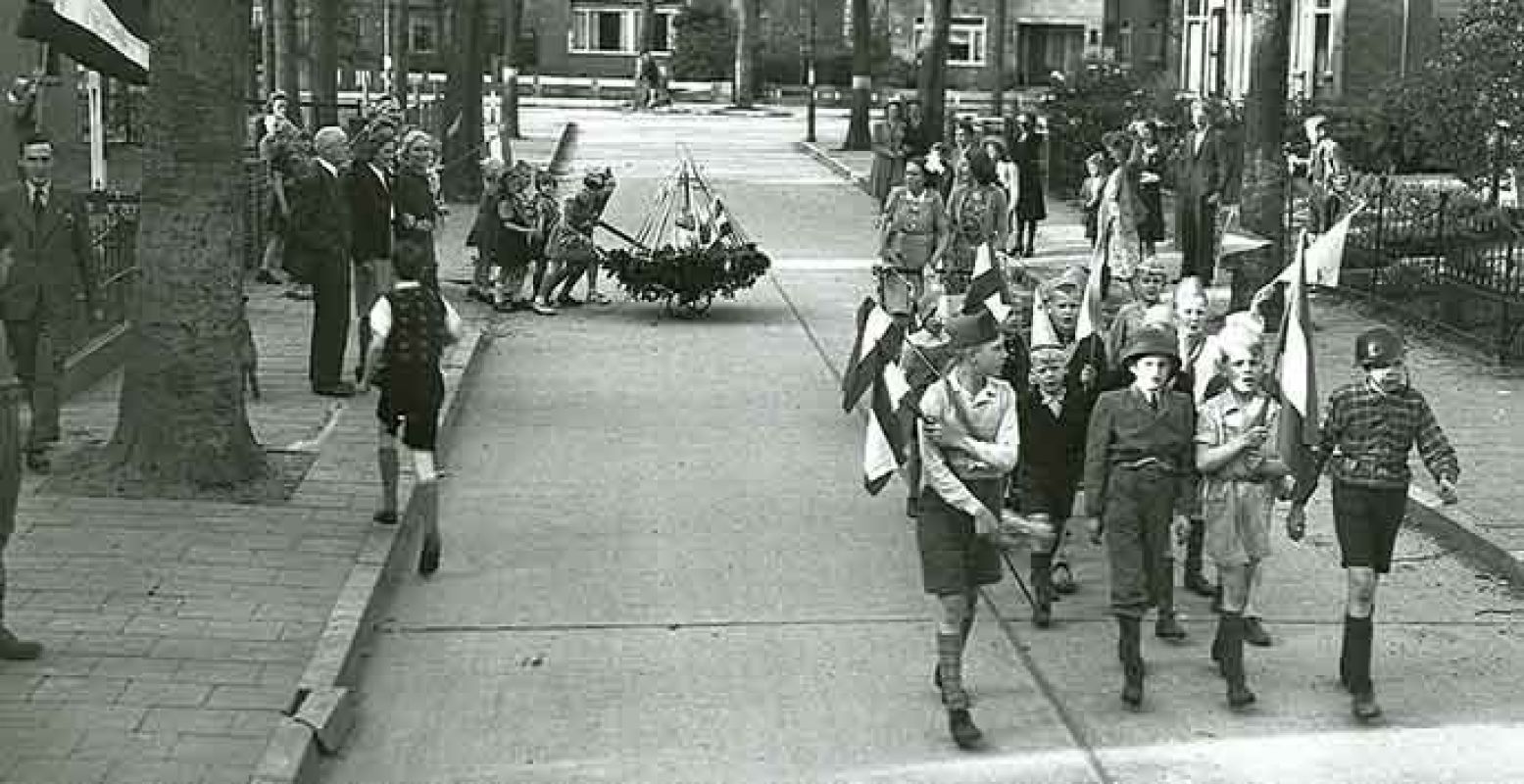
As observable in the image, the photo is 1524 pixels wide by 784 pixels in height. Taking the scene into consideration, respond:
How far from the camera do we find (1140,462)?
396 inches

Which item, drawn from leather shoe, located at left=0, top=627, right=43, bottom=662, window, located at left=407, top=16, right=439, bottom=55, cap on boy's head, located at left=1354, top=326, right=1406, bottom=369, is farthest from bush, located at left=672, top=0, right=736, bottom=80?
leather shoe, located at left=0, top=627, right=43, bottom=662

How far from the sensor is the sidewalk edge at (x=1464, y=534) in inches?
489

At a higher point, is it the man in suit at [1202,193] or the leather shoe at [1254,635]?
the man in suit at [1202,193]

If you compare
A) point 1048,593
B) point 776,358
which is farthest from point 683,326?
point 1048,593

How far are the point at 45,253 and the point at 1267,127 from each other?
42.7ft

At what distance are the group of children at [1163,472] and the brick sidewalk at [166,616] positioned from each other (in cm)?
277

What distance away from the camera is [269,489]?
1317 cm

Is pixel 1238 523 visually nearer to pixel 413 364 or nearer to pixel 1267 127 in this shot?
pixel 413 364

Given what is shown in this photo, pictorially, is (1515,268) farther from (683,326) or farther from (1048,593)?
(1048,593)

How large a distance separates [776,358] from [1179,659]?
10107mm

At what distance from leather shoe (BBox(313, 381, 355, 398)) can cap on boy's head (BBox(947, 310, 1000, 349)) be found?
794 cm

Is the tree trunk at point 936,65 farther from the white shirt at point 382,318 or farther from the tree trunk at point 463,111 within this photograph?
the white shirt at point 382,318

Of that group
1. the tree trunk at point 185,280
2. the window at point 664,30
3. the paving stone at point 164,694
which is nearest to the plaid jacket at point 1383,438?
the paving stone at point 164,694

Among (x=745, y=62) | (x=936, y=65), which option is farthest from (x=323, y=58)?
(x=745, y=62)
